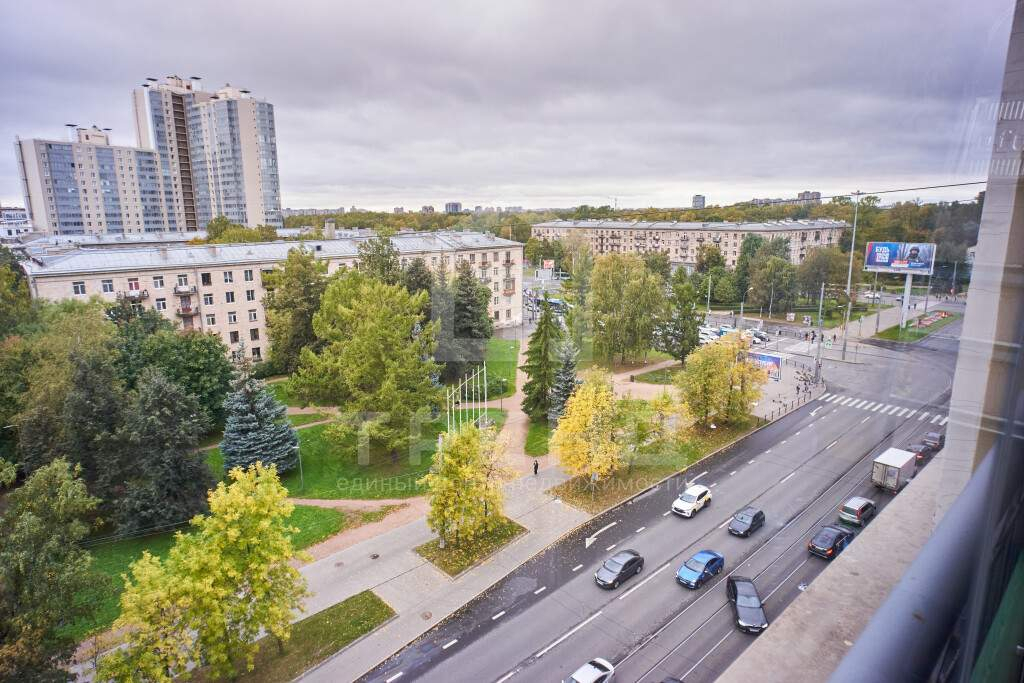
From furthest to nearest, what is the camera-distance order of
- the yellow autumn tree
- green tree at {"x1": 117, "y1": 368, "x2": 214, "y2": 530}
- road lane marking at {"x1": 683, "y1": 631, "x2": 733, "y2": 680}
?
the yellow autumn tree < green tree at {"x1": 117, "y1": 368, "x2": 214, "y2": 530} < road lane marking at {"x1": 683, "y1": 631, "x2": 733, "y2": 680}

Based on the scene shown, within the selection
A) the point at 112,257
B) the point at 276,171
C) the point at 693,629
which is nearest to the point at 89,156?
the point at 276,171

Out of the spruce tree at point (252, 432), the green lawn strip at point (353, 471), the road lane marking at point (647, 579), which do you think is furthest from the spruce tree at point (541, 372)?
the road lane marking at point (647, 579)

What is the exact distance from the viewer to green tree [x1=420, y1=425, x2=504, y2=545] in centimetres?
862

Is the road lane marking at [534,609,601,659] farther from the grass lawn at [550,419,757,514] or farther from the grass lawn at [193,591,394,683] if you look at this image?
the grass lawn at [550,419,757,514]

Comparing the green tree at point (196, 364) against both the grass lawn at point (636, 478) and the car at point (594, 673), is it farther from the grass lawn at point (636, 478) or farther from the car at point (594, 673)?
the car at point (594, 673)

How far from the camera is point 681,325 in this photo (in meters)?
19.0

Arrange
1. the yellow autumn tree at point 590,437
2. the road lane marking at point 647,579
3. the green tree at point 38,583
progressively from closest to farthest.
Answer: the green tree at point 38,583, the road lane marking at point 647,579, the yellow autumn tree at point 590,437

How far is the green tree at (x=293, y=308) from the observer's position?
17578 mm

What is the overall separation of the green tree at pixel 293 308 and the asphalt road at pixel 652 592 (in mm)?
11590

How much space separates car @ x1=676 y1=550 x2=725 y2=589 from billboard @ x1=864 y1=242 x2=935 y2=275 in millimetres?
6671

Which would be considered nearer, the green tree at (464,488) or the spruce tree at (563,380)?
the green tree at (464,488)

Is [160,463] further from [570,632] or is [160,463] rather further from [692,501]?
[692,501]

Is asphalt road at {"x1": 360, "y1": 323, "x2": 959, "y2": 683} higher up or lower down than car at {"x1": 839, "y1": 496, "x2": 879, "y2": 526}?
lower down

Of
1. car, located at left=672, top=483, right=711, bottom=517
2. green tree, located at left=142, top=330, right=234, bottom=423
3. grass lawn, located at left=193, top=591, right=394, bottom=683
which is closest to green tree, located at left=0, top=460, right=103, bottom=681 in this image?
grass lawn, located at left=193, top=591, right=394, bottom=683
